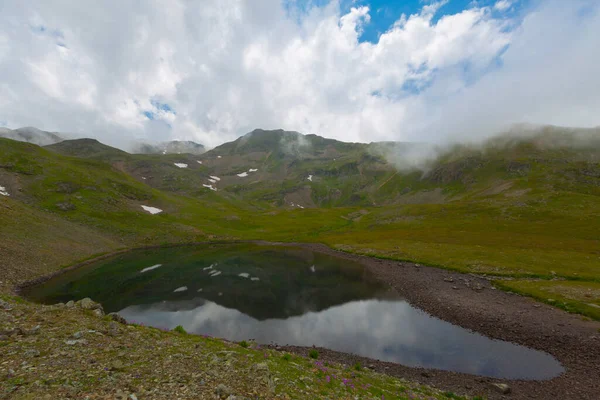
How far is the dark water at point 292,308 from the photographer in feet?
86.7

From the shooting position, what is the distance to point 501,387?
20750mm

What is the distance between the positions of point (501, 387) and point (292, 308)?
2564 centimetres

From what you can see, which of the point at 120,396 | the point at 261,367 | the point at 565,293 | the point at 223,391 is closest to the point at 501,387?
the point at 261,367

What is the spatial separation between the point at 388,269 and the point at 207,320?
41267 millimetres

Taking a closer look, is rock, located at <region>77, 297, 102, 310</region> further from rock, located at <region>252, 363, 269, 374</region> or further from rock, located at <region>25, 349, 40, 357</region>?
rock, located at <region>252, 363, 269, 374</region>

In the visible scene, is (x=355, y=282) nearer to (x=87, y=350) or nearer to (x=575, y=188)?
(x=87, y=350)

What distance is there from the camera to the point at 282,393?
12734 mm

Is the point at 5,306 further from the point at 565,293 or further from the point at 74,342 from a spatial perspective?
the point at 565,293

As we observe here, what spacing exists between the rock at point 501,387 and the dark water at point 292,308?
2292 millimetres

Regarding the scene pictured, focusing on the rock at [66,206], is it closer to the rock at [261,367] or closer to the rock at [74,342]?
the rock at [74,342]

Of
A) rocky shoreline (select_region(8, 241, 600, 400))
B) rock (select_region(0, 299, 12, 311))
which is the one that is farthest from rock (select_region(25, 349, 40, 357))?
rocky shoreline (select_region(8, 241, 600, 400))

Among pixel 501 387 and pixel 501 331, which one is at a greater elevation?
pixel 501 331

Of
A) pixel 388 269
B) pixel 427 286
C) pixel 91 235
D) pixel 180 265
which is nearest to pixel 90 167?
pixel 91 235

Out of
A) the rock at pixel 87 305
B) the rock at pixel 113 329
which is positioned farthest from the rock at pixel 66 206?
the rock at pixel 113 329
